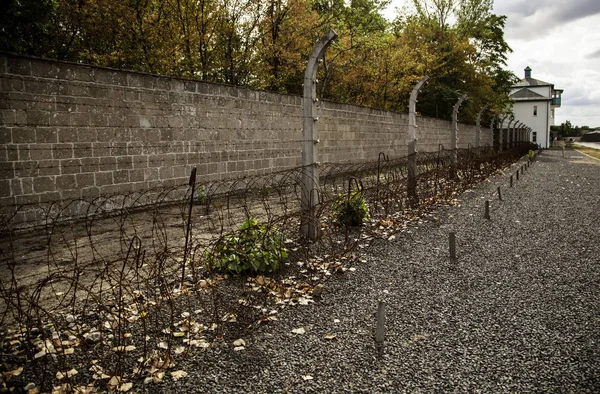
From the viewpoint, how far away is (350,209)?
24.2 feet

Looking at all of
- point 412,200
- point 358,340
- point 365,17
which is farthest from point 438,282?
point 365,17

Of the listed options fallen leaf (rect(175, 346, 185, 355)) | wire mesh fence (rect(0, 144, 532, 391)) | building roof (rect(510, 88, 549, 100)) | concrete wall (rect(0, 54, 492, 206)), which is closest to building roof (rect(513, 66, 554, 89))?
building roof (rect(510, 88, 549, 100))

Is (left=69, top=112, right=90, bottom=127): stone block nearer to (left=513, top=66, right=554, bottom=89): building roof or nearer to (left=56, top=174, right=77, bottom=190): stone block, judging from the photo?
(left=56, top=174, right=77, bottom=190): stone block

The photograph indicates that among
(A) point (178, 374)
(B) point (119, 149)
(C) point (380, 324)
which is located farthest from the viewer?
(B) point (119, 149)

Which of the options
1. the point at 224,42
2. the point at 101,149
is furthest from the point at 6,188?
the point at 224,42

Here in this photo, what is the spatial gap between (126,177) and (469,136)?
2964 cm

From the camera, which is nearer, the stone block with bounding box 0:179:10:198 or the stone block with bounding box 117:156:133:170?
the stone block with bounding box 0:179:10:198

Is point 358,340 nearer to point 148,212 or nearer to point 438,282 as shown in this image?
point 438,282

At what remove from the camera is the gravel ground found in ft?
9.61

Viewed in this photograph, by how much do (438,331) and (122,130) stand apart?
6.60 meters

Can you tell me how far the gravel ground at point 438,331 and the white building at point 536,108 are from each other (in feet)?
215

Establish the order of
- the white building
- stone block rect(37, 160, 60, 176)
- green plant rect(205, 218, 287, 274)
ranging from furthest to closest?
the white building < stone block rect(37, 160, 60, 176) < green plant rect(205, 218, 287, 274)

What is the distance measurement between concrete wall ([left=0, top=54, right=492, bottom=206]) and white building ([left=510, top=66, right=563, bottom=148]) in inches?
2458

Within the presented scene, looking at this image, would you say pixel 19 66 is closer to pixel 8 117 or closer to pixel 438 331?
pixel 8 117
